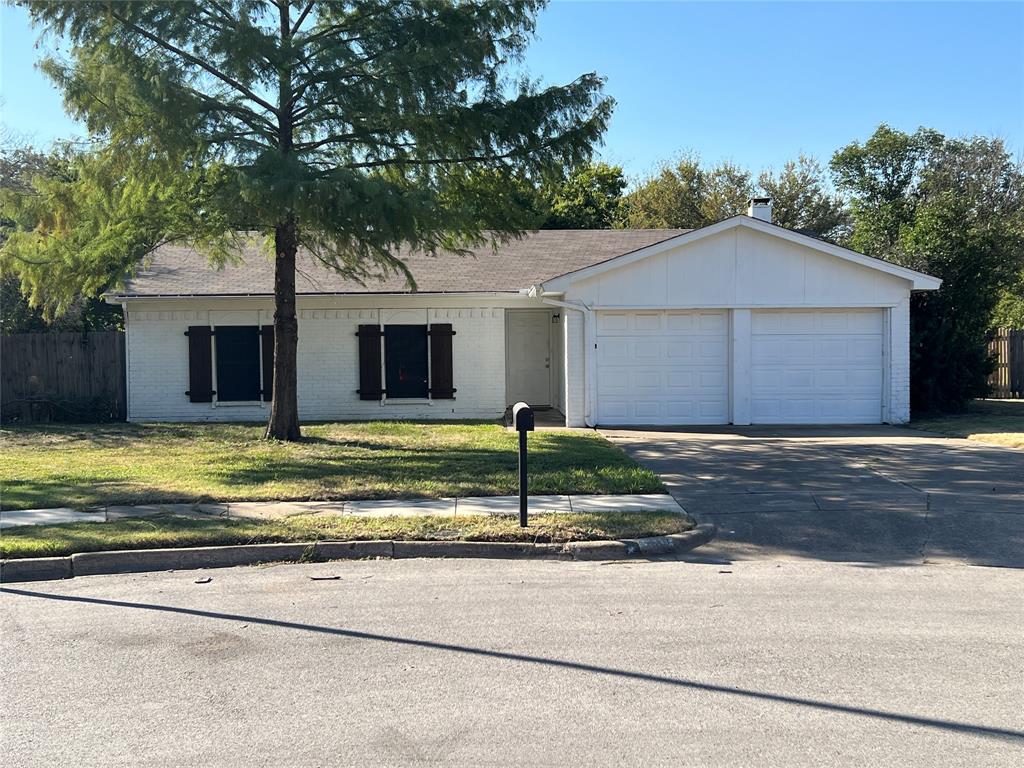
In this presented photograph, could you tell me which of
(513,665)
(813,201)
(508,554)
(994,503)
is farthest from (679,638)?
(813,201)

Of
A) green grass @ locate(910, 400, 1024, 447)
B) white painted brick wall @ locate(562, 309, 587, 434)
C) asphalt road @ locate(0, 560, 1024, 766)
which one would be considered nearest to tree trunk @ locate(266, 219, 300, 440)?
white painted brick wall @ locate(562, 309, 587, 434)

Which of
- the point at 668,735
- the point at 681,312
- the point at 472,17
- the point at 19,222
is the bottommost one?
the point at 668,735

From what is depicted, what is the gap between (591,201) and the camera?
130ft

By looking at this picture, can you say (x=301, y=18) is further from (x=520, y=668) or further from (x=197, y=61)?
(x=520, y=668)

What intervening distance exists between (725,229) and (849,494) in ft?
24.7

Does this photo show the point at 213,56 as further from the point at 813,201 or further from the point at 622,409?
the point at 813,201

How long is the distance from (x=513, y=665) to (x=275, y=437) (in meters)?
10.1

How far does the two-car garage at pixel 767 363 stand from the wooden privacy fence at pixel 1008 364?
334 inches

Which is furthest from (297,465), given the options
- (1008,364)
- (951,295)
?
(1008,364)

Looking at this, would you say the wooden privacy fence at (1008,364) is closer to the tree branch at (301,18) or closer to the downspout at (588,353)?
the downspout at (588,353)

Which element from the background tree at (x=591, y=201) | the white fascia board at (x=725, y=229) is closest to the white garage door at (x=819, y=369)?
the white fascia board at (x=725, y=229)

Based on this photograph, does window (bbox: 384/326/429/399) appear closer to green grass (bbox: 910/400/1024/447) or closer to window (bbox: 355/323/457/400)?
window (bbox: 355/323/457/400)

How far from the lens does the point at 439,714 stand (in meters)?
4.43

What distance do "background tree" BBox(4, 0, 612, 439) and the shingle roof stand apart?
146 inches
